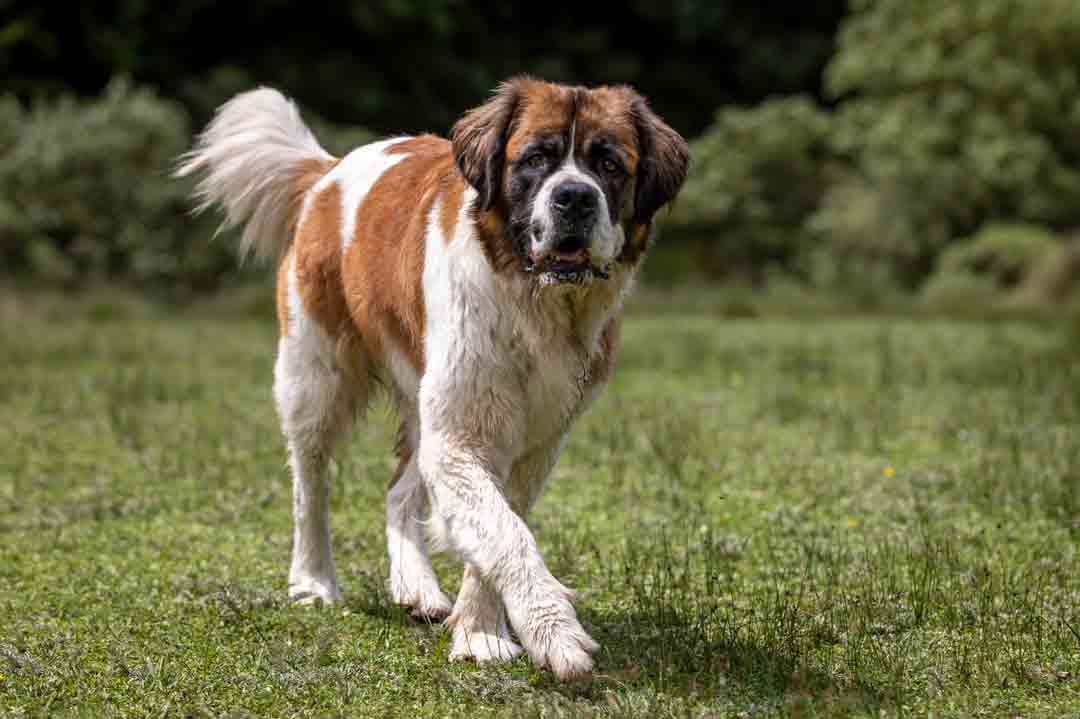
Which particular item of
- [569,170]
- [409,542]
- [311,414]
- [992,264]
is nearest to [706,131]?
[992,264]

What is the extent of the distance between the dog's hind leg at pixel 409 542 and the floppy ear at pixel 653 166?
1.44 metres

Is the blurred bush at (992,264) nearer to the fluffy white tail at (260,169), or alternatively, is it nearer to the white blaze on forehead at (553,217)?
the fluffy white tail at (260,169)

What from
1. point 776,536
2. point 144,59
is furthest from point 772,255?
point 776,536

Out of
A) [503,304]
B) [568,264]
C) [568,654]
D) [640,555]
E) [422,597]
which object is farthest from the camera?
[640,555]

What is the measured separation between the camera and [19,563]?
246 inches

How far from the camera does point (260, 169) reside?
257 inches

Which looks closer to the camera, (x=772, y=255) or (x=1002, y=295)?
(x=1002, y=295)

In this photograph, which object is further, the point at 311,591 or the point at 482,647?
the point at 311,591

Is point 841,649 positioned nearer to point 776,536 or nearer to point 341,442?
point 776,536

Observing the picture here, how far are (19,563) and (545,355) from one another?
2685 millimetres

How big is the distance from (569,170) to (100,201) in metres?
17.8

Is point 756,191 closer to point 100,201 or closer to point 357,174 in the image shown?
point 100,201

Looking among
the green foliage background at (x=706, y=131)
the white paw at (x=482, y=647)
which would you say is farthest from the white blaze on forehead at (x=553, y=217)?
the green foliage background at (x=706, y=131)

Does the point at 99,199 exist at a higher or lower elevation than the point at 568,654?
lower
